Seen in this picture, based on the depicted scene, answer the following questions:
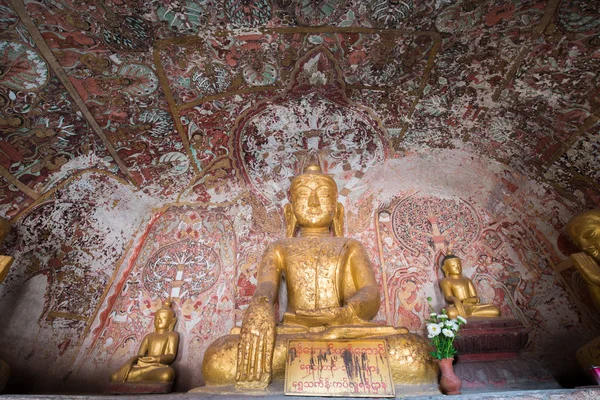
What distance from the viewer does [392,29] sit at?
11.3ft

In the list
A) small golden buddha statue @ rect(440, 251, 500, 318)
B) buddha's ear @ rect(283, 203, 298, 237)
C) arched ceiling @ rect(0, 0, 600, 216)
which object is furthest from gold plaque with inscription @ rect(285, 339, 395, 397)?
arched ceiling @ rect(0, 0, 600, 216)

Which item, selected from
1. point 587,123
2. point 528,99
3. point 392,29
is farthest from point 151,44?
point 587,123

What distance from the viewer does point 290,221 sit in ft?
14.8

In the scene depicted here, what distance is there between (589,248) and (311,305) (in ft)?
9.18

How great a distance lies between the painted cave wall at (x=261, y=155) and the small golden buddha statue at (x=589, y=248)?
455 millimetres

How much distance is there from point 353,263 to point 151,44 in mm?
2943

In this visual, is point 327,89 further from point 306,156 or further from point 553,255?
point 553,255

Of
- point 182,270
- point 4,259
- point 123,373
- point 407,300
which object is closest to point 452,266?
point 407,300

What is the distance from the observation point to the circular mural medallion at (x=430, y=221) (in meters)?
4.73

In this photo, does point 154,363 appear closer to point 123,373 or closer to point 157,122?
point 123,373

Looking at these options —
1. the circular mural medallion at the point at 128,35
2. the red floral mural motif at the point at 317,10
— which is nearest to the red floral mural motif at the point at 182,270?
the circular mural medallion at the point at 128,35

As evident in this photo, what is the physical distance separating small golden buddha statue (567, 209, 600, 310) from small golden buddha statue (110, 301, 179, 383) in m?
4.23

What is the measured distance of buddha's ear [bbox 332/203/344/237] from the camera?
14.6 feet

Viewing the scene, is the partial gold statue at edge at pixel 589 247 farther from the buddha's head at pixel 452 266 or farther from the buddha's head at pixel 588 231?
the buddha's head at pixel 452 266
